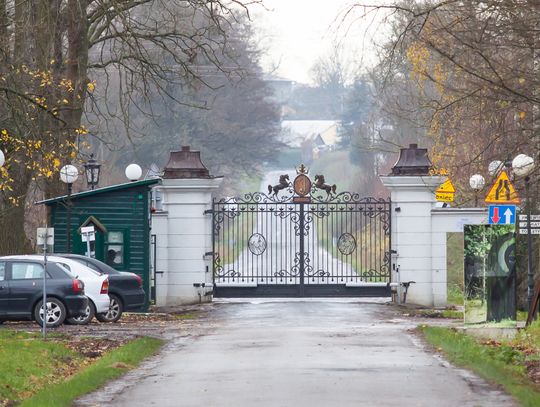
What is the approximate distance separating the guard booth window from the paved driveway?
5.80 meters

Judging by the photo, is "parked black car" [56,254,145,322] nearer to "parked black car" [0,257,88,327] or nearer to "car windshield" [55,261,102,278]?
"car windshield" [55,261,102,278]

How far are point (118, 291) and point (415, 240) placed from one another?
8492mm

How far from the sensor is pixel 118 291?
29734 millimetres

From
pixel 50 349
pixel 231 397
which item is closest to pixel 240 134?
pixel 50 349

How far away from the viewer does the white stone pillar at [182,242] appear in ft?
115

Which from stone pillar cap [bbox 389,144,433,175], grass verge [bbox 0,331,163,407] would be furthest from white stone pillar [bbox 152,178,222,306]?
grass verge [bbox 0,331,163,407]

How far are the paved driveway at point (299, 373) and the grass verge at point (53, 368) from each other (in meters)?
0.30

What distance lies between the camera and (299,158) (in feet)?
577

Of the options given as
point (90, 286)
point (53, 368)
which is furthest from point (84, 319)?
point (53, 368)

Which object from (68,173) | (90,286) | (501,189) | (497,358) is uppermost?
(68,173)

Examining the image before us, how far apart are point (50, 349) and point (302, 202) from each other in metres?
14.9

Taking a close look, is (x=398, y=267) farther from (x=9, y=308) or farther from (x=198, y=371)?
(x=198, y=371)

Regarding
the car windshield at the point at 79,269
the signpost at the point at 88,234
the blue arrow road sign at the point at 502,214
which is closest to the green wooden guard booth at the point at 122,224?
the signpost at the point at 88,234

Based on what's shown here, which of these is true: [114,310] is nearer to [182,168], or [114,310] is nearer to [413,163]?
[182,168]
